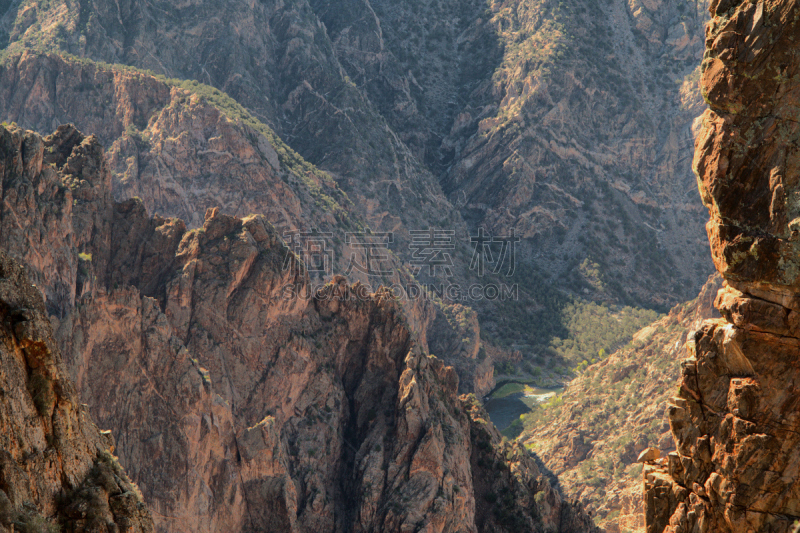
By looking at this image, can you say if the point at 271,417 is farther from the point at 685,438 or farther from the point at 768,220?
the point at 768,220

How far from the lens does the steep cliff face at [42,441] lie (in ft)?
56.6

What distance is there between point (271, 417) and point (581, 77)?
476ft

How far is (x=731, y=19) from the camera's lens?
21.3m

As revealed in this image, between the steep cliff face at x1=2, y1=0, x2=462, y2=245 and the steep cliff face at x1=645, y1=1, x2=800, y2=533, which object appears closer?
the steep cliff face at x1=645, y1=1, x2=800, y2=533

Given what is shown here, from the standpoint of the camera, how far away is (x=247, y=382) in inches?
2151

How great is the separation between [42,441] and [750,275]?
18490mm

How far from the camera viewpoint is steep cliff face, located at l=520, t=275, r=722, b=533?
7938 cm

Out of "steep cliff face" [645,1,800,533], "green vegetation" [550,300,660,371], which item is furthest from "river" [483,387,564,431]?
"steep cliff face" [645,1,800,533]

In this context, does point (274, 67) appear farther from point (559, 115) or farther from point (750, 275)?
point (750, 275)

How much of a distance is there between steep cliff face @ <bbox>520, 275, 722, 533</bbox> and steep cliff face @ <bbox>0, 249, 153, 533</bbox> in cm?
5878

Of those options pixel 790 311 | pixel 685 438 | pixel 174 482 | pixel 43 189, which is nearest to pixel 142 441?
pixel 174 482

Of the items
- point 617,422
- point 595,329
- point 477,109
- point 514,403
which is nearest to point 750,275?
point 617,422

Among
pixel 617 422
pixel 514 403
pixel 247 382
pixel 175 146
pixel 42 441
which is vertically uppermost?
pixel 175 146

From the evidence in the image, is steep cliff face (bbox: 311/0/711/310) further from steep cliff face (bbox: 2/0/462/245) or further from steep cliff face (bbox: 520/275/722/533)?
steep cliff face (bbox: 520/275/722/533)
